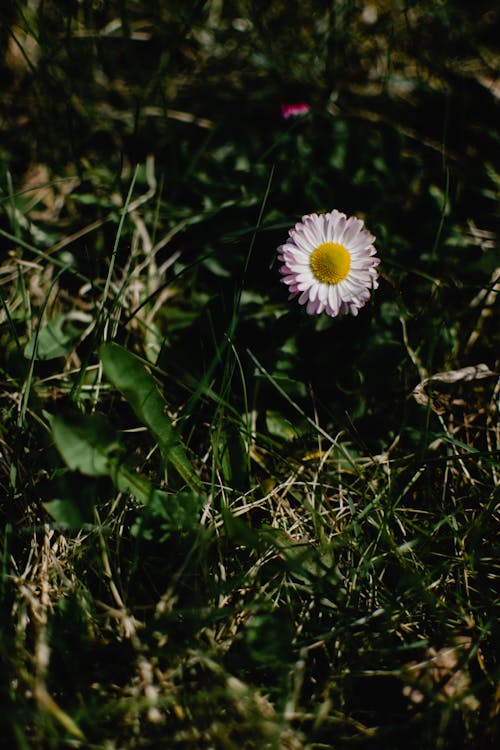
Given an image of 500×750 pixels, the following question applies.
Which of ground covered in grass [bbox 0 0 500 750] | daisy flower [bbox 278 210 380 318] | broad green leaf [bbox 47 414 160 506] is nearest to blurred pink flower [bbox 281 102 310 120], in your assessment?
ground covered in grass [bbox 0 0 500 750]

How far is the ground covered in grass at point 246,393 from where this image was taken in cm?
108

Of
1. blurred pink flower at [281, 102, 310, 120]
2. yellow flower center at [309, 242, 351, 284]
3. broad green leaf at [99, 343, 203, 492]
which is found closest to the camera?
broad green leaf at [99, 343, 203, 492]

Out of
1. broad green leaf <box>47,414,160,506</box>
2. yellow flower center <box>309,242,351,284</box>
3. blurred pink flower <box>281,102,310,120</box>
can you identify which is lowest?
broad green leaf <box>47,414,160,506</box>

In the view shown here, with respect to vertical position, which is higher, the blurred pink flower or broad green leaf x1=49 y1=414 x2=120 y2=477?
the blurred pink flower

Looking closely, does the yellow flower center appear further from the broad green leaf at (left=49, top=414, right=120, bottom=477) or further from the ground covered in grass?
the broad green leaf at (left=49, top=414, right=120, bottom=477)

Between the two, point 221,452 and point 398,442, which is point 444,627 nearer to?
point 398,442

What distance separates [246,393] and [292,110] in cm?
98

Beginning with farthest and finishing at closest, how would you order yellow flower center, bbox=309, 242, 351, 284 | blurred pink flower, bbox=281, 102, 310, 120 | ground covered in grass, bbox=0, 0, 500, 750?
blurred pink flower, bbox=281, 102, 310, 120 → yellow flower center, bbox=309, 242, 351, 284 → ground covered in grass, bbox=0, 0, 500, 750

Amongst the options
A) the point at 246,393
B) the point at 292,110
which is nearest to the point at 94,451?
the point at 246,393

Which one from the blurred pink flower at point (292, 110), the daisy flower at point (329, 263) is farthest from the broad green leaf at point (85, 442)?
the blurred pink flower at point (292, 110)

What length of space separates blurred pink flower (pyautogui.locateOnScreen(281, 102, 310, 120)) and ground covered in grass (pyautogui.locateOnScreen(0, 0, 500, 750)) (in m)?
0.04

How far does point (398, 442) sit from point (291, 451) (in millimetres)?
284

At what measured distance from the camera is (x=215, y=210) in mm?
1604

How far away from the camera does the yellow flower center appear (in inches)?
51.2
